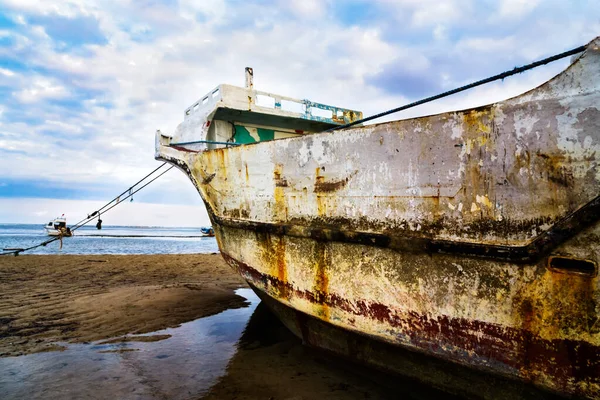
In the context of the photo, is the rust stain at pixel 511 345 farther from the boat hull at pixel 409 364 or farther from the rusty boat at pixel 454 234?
the boat hull at pixel 409 364

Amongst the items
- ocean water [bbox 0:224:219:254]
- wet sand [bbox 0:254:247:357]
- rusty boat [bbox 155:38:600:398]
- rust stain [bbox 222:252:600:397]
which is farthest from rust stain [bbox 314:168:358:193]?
ocean water [bbox 0:224:219:254]

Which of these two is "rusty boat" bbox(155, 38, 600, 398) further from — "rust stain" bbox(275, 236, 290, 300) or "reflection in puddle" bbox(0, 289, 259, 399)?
"reflection in puddle" bbox(0, 289, 259, 399)

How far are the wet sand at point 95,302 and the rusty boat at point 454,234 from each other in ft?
7.51

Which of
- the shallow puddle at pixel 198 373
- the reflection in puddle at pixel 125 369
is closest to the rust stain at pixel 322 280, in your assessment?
the shallow puddle at pixel 198 373

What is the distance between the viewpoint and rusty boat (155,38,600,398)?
5.05 feet

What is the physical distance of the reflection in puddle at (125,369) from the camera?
242 cm

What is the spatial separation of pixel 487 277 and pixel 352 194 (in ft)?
3.21

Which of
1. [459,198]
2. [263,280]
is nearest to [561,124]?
[459,198]

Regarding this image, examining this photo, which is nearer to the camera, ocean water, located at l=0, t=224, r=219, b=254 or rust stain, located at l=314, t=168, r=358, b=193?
rust stain, located at l=314, t=168, r=358, b=193

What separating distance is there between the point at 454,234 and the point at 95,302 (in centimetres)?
526

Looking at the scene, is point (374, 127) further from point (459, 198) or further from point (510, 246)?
point (510, 246)

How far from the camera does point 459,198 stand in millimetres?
1869

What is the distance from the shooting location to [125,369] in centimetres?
278

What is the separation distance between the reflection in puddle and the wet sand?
0.40m
